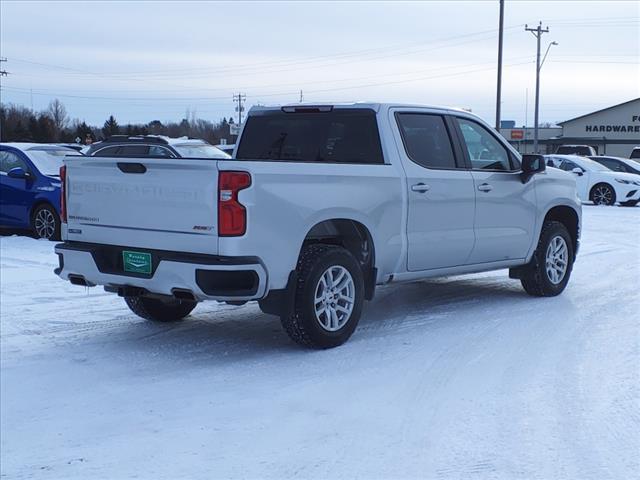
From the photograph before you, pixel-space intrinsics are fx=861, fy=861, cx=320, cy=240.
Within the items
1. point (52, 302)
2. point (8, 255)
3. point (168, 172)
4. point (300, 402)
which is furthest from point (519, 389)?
point (8, 255)

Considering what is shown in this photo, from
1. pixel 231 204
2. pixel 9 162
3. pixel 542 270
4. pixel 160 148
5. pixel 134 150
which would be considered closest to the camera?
pixel 231 204

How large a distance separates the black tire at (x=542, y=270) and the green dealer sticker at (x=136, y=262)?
14.4 feet

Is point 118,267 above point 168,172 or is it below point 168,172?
below

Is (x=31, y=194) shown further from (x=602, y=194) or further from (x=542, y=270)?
(x=602, y=194)

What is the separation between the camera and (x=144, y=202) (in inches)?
254

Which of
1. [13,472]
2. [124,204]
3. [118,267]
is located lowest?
[13,472]

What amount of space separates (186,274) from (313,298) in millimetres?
1007

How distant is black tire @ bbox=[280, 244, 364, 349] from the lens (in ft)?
21.4

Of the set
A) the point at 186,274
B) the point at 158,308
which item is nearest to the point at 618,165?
the point at 158,308

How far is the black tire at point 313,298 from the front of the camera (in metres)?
6.51

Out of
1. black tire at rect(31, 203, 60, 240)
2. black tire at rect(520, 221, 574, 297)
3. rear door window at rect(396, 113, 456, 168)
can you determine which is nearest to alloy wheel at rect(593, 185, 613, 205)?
black tire at rect(520, 221, 574, 297)

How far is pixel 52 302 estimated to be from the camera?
877 cm

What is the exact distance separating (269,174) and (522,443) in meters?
2.63

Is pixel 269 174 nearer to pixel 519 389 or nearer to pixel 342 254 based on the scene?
pixel 342 254
